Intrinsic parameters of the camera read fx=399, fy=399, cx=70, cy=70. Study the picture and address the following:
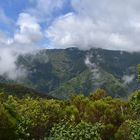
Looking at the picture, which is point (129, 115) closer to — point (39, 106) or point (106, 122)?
point (106, 122)

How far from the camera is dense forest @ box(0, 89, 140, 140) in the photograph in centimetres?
5284

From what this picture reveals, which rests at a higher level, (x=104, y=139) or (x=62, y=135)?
(x=62, y=135)

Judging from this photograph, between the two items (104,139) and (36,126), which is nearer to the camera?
(36,126)

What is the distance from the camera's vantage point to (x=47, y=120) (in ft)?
286

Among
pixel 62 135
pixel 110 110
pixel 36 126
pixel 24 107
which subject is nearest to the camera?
pixel 62 135

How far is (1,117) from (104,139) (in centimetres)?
4634

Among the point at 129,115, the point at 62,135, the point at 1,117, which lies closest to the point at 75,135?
the point at 62,135

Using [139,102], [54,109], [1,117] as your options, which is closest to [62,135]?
[1,117]

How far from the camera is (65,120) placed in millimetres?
87750

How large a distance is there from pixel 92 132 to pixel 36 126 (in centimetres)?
3573

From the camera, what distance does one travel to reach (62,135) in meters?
50.9

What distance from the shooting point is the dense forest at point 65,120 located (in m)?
52.8

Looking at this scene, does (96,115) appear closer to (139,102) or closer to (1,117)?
(1,117)

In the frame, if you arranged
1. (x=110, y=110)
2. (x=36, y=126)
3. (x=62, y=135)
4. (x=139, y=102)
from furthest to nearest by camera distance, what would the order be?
(x=110, y=110) < (x=36, y=126) < (x=62, y=135) < (x=139, y=102)
